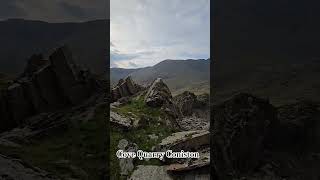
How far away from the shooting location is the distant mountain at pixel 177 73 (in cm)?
722

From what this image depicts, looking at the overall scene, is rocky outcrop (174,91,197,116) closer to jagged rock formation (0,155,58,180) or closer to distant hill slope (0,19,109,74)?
distant hill slope (0,19,109,74)

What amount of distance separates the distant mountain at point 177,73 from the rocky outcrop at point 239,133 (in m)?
0.51

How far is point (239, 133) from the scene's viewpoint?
735 centimetres

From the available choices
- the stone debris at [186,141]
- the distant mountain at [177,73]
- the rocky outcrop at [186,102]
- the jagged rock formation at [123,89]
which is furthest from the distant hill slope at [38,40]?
the stone debris at [186,141]

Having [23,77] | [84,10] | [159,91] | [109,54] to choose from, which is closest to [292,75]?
[159,91]

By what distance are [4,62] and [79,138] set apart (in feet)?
5.93

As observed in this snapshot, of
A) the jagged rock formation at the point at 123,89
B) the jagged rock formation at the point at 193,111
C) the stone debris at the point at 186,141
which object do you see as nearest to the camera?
the stone debris at the point at 186,141

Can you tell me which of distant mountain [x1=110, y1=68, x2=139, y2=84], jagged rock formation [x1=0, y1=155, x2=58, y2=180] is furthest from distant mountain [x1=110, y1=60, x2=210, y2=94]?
jagged rock formation [x1=0, y1=155, x2=58, y2=180]

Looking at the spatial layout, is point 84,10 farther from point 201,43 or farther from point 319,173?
point 319,173

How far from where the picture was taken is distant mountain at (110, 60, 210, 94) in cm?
722

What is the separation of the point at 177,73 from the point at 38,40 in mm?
2453

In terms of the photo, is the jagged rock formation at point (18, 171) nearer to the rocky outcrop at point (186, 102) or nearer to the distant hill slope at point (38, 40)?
the distant hill slope at point (38, 40)

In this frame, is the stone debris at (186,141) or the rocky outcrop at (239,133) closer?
the stone debris at (186,141)

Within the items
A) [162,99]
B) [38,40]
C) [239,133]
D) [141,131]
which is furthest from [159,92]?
[38,40]
